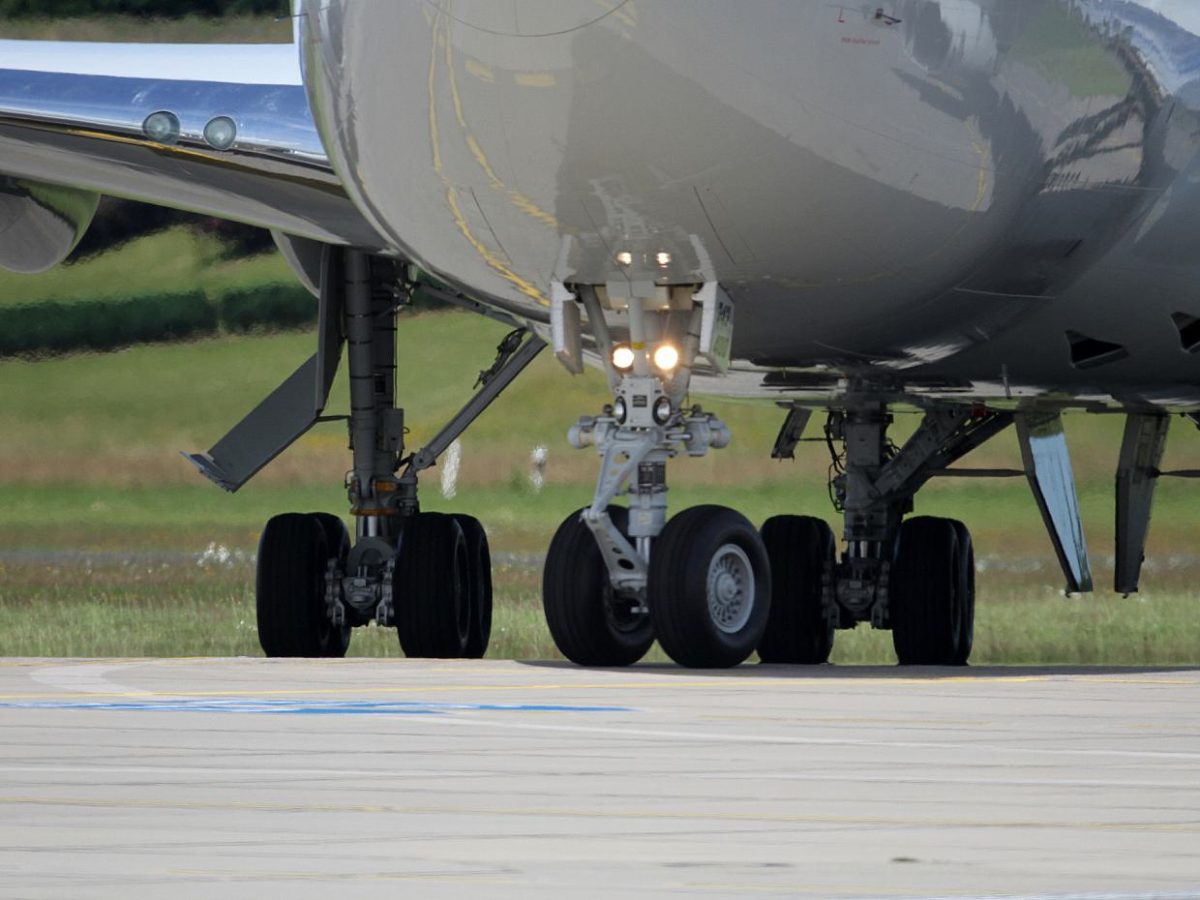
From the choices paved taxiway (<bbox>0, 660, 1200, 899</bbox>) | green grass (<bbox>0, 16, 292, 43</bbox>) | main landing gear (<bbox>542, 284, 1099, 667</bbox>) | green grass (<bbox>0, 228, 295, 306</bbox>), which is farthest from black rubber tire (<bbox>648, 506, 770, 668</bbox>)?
green grass (<bbox>0, 228, 295, 306</bbox>)

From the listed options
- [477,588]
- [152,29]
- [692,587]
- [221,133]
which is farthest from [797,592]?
[152,29]

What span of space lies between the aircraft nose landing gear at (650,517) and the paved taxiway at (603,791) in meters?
1.04

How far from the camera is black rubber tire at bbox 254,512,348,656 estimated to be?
15.8 metres

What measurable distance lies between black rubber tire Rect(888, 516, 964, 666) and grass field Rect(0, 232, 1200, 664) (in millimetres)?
3659

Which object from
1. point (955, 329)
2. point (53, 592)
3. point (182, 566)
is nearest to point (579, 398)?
point (182, 566)

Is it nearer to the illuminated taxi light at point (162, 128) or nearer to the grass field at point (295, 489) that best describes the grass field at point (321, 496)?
the grass field at point (295, 489)

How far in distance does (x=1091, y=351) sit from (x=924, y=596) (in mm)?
2310

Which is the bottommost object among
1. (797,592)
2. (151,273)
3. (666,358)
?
(797,592)

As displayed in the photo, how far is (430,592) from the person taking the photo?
1539 cm

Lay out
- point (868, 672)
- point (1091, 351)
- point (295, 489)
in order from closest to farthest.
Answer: point (868, 672) < point (1091, 351) < point (295, 489)

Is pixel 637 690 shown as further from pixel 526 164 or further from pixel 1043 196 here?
pixel 1043 196

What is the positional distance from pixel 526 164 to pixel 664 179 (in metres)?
0.55

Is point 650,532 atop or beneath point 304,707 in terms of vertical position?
atop

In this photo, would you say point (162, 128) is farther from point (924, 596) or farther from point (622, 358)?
point (924, 596)
